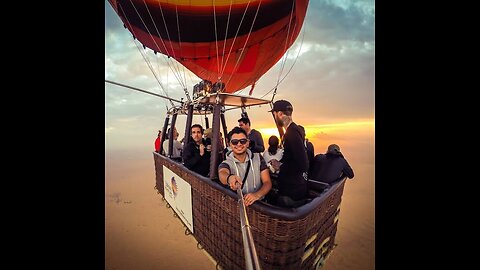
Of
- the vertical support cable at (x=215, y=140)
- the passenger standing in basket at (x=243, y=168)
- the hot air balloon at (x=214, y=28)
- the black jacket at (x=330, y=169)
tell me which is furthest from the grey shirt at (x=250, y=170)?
the hot air balloon at (x=214, y=28)

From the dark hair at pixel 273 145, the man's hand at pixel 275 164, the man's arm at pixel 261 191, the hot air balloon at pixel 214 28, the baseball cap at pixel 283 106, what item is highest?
the hot air balloon at pixel 214 28

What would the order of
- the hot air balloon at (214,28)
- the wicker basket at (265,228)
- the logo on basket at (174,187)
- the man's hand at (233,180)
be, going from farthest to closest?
the hot air balloon at (214,28) → the logo on basket at (174,187) → the man's hand at (233,180) → the wicker basket at (265,228)

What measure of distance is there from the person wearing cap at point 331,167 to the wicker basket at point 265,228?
363 mm

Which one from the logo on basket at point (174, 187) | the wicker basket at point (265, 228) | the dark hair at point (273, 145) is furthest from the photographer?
the logo on basket at point (174, 187)

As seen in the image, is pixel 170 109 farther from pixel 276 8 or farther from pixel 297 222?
pixel 276 8

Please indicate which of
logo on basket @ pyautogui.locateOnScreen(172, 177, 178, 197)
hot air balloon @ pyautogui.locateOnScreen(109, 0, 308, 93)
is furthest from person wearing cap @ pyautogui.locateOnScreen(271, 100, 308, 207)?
hot air balloon @ pyautogui.locateOnScreen(109, 0, 308, 93)

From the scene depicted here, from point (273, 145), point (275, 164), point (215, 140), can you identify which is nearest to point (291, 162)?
point (275, 164)

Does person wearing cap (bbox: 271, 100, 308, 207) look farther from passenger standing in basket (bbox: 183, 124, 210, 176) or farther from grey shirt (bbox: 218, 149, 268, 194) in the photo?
passenger standing in basket (bbox: 183, 124, 210, 176)

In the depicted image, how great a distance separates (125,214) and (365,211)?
8676 mm

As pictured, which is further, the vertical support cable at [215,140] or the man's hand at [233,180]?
the vertical support cable at [215,140]

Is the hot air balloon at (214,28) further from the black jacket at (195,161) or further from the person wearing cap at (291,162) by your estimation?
the person wearing cap at (291,162)

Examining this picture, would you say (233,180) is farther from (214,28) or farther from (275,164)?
(214,28)

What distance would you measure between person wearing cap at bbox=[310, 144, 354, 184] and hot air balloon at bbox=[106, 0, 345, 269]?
0.48 ft

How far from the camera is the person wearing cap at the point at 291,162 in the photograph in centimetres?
197
